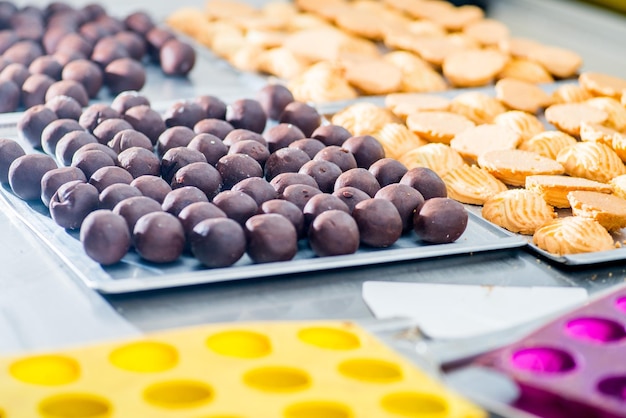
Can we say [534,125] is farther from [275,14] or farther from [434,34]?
[275,14]

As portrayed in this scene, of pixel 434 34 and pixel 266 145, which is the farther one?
pixel 434 34

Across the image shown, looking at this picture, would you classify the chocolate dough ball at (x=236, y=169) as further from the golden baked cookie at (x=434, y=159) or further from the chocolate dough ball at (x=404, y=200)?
the golden baked cookie at (x=434, y=159)

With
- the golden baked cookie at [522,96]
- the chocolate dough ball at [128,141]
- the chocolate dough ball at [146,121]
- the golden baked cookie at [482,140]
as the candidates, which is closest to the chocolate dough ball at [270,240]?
the chocolate dough ball at [128,141]

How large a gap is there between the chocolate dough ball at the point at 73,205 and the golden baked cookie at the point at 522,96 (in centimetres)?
119

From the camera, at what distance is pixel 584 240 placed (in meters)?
1.43

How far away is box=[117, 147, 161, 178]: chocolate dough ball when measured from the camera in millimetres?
1524

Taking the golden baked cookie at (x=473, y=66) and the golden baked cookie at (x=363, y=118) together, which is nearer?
the golden baked cookie at (x=363, y=118)

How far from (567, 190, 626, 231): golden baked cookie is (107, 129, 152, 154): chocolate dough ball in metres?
0.80

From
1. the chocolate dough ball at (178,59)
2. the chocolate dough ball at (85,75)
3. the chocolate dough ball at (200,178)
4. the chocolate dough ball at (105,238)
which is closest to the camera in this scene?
the chocolate dough ball at (105,238)

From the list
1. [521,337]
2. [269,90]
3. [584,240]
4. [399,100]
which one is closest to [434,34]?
[399,100]

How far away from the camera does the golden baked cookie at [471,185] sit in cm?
164

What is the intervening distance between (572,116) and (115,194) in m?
1.17

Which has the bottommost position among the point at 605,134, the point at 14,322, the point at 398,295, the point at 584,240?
the point at 14,322

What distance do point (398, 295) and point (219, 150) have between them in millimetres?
530
